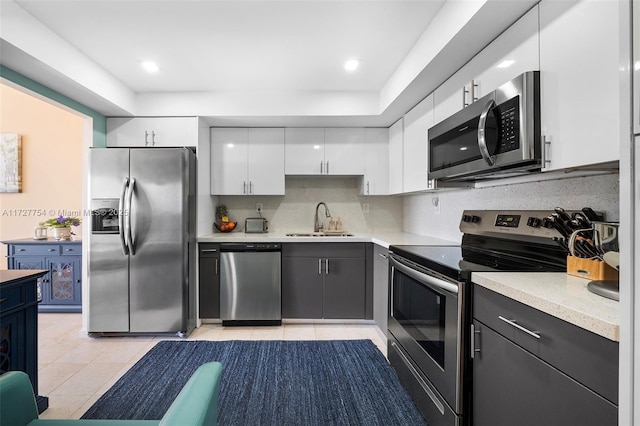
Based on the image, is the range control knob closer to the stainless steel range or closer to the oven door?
the stainless steel range

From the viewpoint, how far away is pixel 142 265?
3.00 meters

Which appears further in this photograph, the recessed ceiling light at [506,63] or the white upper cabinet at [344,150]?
the white upper cabinet at [344,150]

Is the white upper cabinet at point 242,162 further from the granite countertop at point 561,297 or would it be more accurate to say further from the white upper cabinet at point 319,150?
the granite countertop at point 561,297

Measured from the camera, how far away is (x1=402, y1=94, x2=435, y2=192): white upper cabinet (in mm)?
2594

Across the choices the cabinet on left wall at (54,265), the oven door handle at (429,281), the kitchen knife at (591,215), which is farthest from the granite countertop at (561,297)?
the cabinet on left wall at (54,265)

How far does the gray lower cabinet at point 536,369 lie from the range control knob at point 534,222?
0.71m

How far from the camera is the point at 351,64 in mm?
2619

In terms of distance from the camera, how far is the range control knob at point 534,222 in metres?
1.77

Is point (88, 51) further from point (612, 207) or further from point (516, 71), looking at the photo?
point (612, 207)

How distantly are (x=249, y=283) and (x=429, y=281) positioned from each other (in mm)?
2055

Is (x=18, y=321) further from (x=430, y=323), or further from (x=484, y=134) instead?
(x=484, y=134)

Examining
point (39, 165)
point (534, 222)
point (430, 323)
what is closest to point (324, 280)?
point (430, 323)

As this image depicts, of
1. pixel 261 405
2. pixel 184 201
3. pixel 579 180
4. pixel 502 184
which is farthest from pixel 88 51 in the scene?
pixel 579 180

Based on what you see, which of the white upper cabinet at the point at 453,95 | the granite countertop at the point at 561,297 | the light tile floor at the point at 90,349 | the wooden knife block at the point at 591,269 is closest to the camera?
the granite countertop at the point at 561,297
